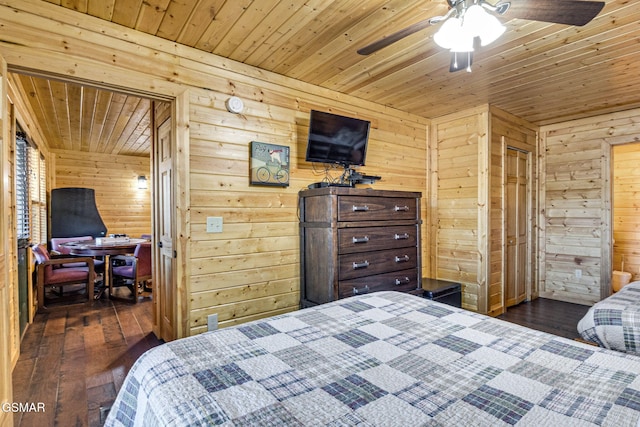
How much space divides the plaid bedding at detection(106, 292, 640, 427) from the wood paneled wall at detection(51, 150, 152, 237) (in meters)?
6.68

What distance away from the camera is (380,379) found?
3.03ft

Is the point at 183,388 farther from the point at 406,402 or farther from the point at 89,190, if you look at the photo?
the point at 89,190

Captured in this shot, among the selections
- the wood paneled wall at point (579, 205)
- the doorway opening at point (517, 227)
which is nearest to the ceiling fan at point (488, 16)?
the doorway opening at point (517, 227)

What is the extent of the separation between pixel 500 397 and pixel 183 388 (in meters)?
0.79

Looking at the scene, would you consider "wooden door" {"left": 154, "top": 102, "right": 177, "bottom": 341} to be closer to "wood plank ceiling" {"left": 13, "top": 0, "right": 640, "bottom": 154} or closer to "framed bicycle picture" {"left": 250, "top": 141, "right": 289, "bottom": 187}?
"framed bicycle picture" {"left": 250, "top": 141, "right": 289, "bottom": 187}

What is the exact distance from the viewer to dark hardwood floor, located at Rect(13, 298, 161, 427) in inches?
80.5

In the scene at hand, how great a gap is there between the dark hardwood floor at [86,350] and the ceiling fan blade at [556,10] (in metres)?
2.91

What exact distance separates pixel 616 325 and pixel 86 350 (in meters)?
3.74

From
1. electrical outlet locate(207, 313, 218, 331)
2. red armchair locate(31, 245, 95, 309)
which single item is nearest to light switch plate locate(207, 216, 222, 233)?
electrical outlet locate(207, 313, 218, 331)

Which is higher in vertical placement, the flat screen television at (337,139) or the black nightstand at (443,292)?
the flat screen television at (337,139)

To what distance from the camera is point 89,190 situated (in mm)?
6320

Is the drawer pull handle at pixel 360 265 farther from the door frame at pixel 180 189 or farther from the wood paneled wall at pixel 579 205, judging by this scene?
the wood paneled wall at pixel 579 205

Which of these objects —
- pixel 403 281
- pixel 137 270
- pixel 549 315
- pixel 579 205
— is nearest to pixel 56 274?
pixel 137 270

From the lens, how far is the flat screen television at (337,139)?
292 cm
